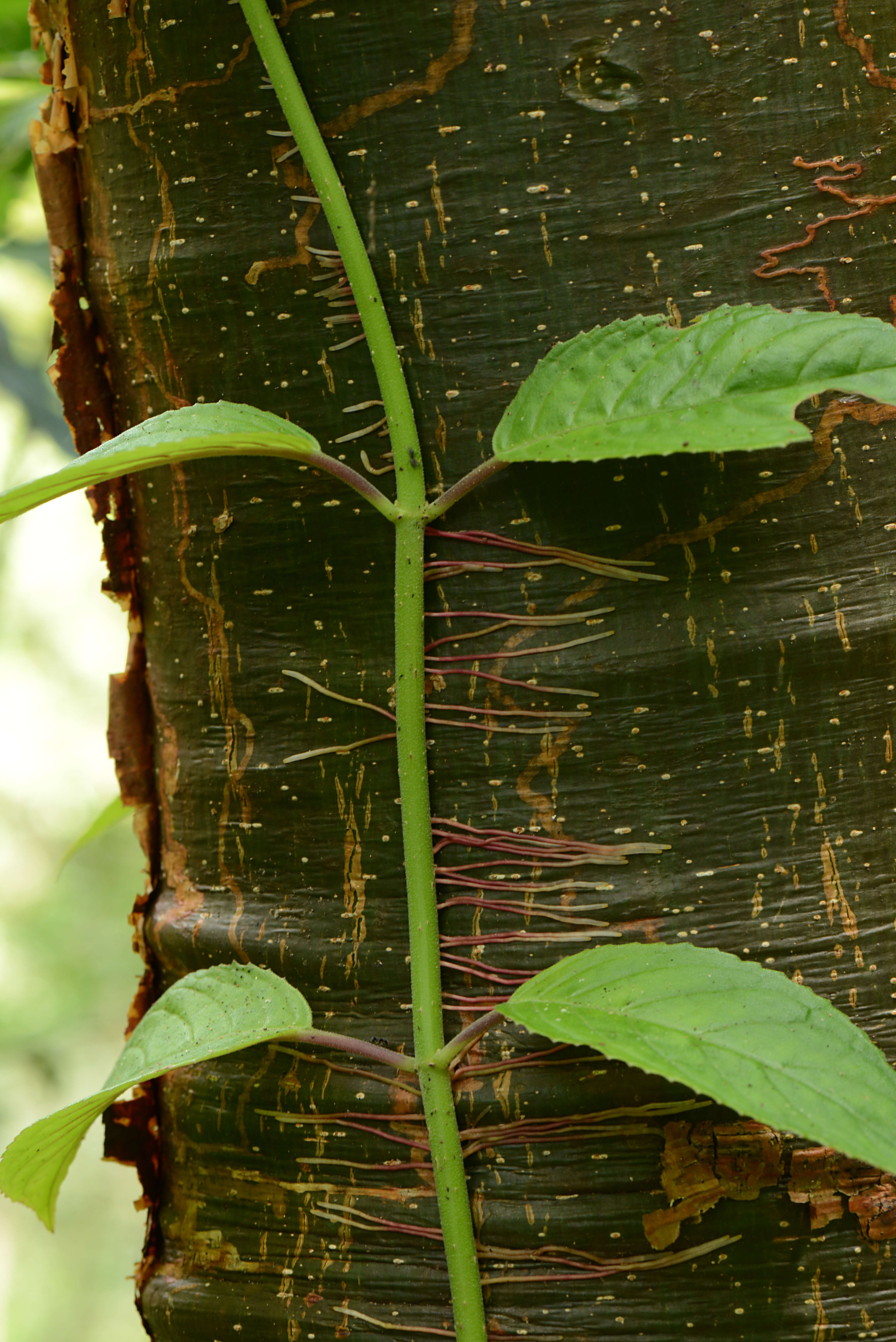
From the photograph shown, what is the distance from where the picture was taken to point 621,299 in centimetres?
47

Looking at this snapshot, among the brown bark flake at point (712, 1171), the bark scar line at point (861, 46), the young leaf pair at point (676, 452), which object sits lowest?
the brown bark flake at point (712, 1171)

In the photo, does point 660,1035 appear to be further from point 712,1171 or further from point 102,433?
point 102,433

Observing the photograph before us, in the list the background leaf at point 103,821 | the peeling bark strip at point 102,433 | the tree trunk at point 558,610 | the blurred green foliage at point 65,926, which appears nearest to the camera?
the tree trunk at point 558,610

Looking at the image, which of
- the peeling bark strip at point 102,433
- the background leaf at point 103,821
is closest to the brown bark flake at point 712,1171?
the peeling bark strip at point 102,433

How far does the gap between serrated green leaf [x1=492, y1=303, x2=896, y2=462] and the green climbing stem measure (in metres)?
0.06

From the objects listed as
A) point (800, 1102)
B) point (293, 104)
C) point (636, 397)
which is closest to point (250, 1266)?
point (800, 1102)

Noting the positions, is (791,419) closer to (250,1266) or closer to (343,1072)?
(343,1072)

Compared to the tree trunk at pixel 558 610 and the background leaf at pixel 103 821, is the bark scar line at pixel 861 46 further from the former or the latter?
the background leaf at pixel 103 821

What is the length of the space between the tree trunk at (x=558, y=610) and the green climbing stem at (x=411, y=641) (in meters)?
0.01

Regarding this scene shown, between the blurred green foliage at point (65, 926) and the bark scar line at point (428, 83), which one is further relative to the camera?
the blurred green foliage at point (65, 926)

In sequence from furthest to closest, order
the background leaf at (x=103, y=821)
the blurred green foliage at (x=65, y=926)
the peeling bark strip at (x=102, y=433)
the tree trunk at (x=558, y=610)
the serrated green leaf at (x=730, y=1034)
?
the blurred green foliage at (x=65, y=926) → the background leaf at (x=103, y=821) → the peeling bark strip at (x=102, y=433) → the tree trunk at (x=558, y=610) → the serrated green leaf at (x=730, y=1034)

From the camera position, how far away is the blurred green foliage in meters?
4.21

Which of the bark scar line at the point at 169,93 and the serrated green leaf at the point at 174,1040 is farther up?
the bark scar line at the point at 169,93

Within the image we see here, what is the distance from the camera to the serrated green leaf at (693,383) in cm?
39
